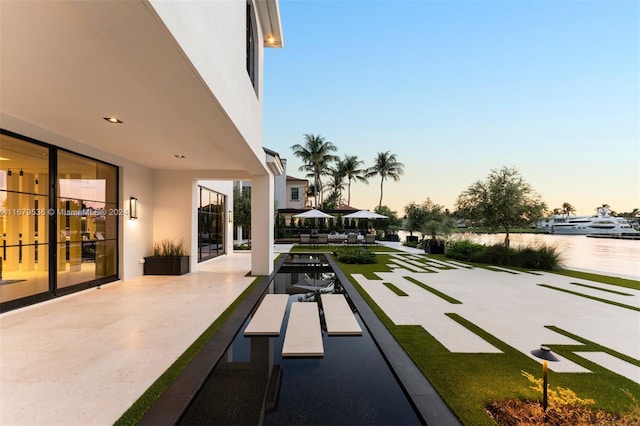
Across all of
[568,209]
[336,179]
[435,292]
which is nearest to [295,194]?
[336,179]

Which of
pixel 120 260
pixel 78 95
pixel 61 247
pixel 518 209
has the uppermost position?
pixel 78 95

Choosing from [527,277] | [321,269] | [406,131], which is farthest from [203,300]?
[406,131]

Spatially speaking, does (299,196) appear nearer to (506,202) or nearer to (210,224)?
(210,224)

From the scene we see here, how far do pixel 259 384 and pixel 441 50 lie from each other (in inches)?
771

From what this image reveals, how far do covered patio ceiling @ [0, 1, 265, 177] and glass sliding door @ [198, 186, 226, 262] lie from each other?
6151mm

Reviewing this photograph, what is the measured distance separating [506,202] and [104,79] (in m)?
14.4

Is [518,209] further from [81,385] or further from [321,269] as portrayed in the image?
[81,385]

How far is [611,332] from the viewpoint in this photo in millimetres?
4535

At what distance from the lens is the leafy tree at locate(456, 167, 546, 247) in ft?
42.3

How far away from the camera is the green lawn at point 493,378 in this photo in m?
2.62

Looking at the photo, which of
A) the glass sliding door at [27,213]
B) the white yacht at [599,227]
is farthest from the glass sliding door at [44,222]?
the white yacht at [599,227]

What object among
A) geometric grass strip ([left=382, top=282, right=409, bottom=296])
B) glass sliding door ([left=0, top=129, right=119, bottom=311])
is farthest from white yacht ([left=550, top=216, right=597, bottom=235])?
glass sliding door ([left=0, top=129, right=119, bottom=311])

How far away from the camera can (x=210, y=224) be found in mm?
13258

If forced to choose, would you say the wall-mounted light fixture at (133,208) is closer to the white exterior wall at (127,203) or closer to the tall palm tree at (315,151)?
the white exterior wall at (127,203)
